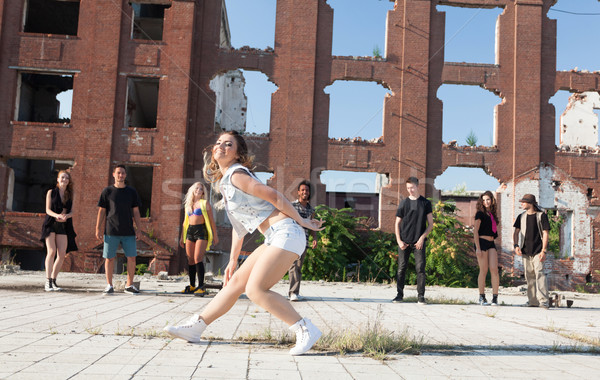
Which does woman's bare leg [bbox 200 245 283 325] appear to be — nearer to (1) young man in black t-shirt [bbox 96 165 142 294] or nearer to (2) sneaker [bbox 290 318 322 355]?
(2) sneaker [bbox 290 318 322 355]

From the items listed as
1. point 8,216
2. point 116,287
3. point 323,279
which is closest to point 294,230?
point 116,287

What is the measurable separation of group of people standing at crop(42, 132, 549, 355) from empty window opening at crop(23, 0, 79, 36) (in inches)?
724

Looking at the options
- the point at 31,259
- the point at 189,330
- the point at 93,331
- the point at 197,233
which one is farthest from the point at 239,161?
the point at 31,259

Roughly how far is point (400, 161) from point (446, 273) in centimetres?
517

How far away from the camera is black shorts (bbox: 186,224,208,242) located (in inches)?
334

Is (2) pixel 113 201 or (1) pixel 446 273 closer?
(2) pixel 113 201

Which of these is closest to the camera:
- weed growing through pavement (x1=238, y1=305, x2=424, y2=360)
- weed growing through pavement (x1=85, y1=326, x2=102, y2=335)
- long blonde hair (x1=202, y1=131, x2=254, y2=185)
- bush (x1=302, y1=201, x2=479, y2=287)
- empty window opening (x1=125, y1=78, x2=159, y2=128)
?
weed growing through pavement (x1=238, y1=305, x2=424, y2=360)

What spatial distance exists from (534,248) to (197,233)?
6.15 meters

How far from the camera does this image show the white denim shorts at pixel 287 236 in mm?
3596

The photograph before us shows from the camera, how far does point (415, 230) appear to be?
8.46m

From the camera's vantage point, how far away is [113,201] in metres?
7.87

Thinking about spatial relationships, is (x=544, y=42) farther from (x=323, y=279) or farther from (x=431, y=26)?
(x=323, y=279)

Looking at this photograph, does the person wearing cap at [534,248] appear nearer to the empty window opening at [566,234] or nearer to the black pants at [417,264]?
the black pants at [417,264]

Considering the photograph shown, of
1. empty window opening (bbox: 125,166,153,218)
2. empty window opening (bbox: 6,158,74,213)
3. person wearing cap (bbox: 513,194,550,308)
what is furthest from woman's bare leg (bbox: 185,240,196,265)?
empty window opening (bbox: 6,158,74,213)
